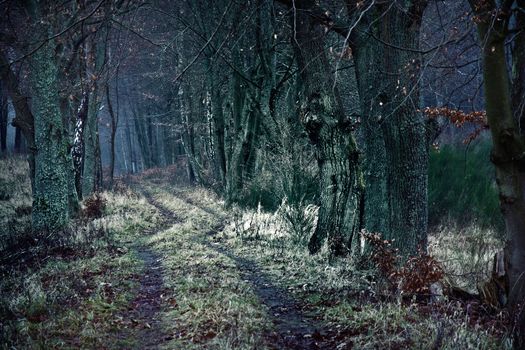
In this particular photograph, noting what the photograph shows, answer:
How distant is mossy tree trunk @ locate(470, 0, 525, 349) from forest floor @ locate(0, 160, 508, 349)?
0.37m

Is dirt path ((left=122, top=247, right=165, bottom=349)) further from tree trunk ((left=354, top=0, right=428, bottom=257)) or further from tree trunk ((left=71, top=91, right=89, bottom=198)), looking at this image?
tree trunk ((left=71, top=91, right=89, bottom=198))

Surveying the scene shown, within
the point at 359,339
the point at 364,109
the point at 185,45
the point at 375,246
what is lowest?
the point at 359,339

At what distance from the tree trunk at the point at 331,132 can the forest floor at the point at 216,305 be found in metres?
0.72

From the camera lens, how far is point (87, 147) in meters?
17.8

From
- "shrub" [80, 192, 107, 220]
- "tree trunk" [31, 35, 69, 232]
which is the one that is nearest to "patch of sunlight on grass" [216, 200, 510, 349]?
"tree trunk" [31, 35, 69, 232]

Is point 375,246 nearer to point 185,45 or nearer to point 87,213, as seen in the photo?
point 87,213

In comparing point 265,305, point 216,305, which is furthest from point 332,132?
point 216,305

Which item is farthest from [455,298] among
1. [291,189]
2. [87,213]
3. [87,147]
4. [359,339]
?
[87,147]

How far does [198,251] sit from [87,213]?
6666 millimetres

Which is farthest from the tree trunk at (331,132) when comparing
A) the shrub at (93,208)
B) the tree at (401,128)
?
the shrub at (93,208)

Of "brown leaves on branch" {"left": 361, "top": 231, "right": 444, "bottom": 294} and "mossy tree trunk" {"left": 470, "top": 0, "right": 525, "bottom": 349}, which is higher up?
"mossy tree trunk" {"left": 470, "top": 0, "right": 525, "bottom": 349}

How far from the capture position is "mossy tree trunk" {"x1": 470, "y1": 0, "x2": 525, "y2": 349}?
13.2ft

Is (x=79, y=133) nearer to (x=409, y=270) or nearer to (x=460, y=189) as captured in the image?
(x=460, y=189)

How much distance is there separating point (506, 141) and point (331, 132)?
3.34 metres
